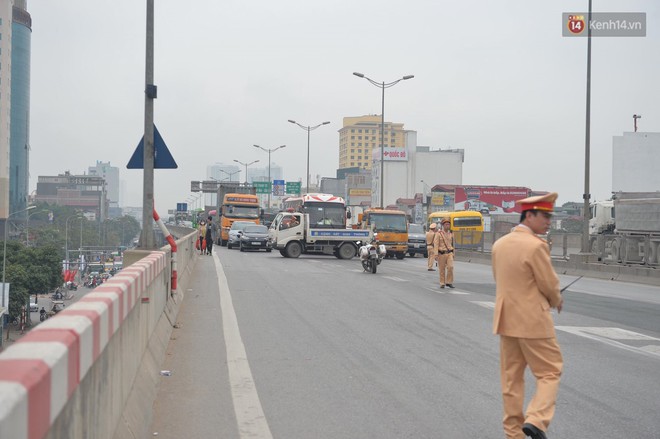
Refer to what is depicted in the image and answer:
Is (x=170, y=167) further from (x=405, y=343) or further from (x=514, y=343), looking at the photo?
(x=514, y=343)

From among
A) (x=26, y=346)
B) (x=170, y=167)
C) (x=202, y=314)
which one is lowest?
(x=202, y=314)

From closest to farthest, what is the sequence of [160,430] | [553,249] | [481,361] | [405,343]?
1. [160,430]
2. [481,361]
3. [405,343]
4. [553,249]

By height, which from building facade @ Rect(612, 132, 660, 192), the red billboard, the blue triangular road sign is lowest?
the blue triangular road sign

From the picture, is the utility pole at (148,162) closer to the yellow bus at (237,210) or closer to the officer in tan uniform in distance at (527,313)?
the officer in tan uniform in distance at (527,313)

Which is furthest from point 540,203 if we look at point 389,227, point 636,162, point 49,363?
point 636,162

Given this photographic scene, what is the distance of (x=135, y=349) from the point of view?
6598mm

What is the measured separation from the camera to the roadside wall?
2.59 metres

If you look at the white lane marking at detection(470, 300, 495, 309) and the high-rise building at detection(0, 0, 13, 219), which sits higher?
the high-rise building at detection(0, 0, 13, 219)

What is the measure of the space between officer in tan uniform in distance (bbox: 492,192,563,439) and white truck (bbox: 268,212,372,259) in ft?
98.2

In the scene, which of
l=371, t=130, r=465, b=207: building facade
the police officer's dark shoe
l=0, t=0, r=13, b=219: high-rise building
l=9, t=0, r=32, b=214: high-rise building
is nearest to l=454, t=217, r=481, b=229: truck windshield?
l=0, t=0, r=13, b=219: high-rise building

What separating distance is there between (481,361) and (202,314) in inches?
238

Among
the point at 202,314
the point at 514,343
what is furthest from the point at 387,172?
the point at 514,343

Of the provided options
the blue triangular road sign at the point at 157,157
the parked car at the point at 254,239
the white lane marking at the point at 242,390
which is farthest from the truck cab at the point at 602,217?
the white lane marking at the point at 242,390

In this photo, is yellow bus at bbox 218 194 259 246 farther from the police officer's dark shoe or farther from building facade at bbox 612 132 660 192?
the police officer's dark shoe
